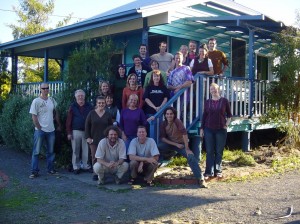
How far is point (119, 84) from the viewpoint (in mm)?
8602

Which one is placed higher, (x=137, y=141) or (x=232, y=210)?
(x=137, y=141)

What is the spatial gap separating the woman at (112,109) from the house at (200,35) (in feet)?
2.84

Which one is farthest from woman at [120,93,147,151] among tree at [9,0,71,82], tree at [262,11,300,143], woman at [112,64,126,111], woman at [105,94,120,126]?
tree at [9,0,71,82]

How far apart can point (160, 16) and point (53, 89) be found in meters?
4.22

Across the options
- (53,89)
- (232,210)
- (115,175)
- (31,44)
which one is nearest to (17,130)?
(53,89)

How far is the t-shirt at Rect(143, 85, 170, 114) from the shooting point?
303 inches

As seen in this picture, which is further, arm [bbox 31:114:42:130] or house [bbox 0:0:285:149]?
house [bbox 0:0:285:149]

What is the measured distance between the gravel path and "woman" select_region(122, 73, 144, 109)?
1.69 m

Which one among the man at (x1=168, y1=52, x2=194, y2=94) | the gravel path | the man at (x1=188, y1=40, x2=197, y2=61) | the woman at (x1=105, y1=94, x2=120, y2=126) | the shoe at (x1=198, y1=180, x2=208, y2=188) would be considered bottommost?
the gravel path

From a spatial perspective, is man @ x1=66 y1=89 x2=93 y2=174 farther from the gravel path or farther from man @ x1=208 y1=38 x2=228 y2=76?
man @ x1=208 y1=38 x2=228 y2=76

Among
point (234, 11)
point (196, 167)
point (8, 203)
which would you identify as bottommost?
point (8, 203)

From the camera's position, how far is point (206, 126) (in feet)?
24.2

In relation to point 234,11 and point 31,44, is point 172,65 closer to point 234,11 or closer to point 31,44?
point 234,11

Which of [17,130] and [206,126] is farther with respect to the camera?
[17,130]
